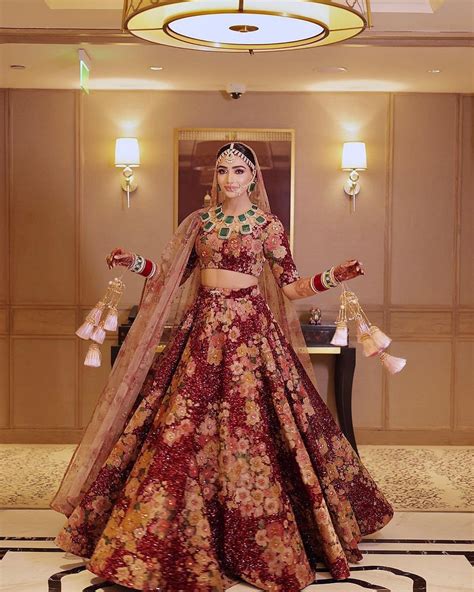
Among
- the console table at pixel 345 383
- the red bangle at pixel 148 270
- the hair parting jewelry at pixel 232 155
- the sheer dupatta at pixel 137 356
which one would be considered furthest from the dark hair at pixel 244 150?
the console table at pixel 345 383

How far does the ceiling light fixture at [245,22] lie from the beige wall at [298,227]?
3.22 m

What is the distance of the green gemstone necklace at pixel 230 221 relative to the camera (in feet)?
12.6

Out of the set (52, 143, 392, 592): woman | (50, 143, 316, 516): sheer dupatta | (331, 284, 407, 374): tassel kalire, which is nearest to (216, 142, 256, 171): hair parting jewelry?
(52, 143, 392, 592): woman

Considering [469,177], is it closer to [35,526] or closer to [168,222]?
[168,222]

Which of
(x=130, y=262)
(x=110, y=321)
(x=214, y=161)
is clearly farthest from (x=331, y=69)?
(x=110, y=321)

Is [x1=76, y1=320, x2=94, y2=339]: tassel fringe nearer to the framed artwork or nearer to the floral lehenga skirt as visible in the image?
the floral lehenga skirt

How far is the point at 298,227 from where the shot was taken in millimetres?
6207

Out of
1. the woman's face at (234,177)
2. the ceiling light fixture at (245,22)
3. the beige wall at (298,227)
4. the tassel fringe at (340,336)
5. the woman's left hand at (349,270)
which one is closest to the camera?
the ceiling light fixture at (245,22)

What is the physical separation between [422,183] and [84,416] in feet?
9.04

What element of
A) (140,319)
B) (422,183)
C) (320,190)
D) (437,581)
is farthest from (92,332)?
(422,183)

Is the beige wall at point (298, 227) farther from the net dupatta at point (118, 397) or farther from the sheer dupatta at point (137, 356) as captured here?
the net dupatta at point (118, 397)

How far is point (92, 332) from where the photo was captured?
381cm

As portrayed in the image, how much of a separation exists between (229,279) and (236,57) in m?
1.76

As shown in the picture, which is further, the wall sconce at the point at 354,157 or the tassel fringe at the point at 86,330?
the wall sconce at the point at 354,157
